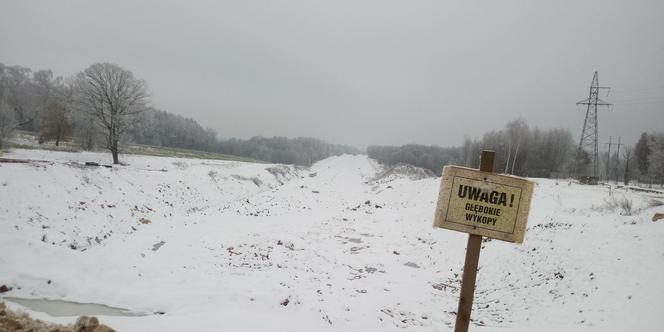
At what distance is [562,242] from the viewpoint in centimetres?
1140

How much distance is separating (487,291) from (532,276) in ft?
5.68

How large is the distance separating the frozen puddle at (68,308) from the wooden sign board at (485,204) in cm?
726

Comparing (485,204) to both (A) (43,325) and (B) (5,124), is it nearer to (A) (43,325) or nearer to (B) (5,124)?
(A) (43,325)

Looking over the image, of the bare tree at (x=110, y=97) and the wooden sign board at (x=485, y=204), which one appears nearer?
the wooden sign board at (x=485, y=204)

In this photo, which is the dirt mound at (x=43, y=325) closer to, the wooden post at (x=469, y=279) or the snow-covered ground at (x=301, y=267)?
the snow-covered ground at (x=301, y=267)

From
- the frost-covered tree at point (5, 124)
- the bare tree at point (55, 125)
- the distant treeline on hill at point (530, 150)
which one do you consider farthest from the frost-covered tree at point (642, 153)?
the bare tree at point (55, 125)

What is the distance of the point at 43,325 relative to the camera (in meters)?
4.72

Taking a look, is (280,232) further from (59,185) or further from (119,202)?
(59,185)

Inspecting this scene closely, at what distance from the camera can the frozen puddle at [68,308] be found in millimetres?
6504

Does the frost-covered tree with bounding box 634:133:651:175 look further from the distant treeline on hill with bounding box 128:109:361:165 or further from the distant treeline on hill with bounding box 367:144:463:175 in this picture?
the distant treeline on hill with bounding box 128:109:361:165

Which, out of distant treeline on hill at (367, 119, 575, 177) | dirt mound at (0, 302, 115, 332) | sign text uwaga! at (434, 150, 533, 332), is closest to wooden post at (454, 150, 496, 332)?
sign text uwaga! at (434, 150, 533, 332)

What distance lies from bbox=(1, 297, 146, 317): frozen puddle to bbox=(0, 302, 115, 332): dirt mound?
1.77 metres

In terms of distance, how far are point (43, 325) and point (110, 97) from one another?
40941 mm

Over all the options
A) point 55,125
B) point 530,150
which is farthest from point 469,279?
point 530,150
